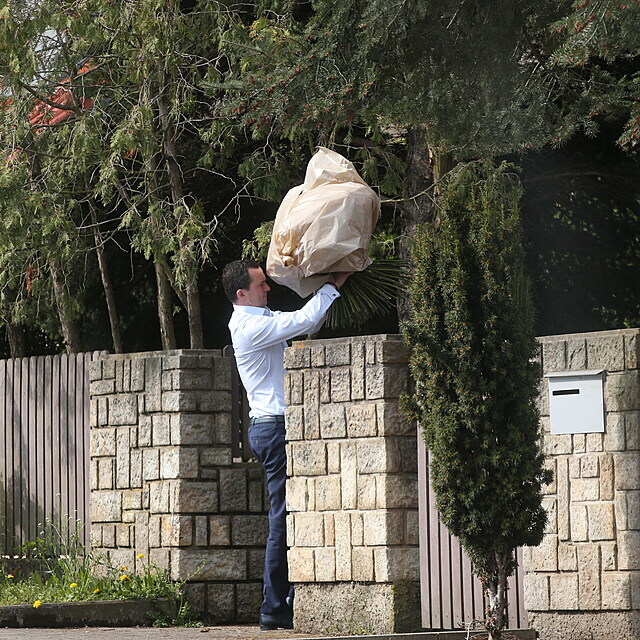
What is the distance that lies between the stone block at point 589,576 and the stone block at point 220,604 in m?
2.99

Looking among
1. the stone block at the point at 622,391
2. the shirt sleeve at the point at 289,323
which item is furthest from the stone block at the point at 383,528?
the stone block at the point at 622,391

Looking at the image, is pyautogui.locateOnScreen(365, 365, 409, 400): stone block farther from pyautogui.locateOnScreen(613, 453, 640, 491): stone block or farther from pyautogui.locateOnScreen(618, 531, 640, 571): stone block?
pyautogui.locateOnScreen(618, 531, 640, 571): stone block

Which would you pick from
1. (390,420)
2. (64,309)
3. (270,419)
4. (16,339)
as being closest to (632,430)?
(390,420)

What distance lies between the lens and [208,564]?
9.30 metres

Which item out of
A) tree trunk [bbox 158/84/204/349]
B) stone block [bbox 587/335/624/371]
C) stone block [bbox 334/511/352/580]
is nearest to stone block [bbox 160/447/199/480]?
stone block [bbox 334/511/352/580]

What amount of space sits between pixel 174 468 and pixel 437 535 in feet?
7.62

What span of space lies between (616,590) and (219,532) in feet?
10.6

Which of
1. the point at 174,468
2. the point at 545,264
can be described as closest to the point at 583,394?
the point at 174,468

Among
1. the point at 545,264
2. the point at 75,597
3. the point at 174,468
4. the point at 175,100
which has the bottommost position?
the point at 75,597

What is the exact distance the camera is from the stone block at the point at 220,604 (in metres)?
9.30

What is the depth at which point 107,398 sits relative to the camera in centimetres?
991

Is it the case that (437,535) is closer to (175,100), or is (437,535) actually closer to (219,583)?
(219,583)

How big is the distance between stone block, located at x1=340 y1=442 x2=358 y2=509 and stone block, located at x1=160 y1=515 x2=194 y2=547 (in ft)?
5.40

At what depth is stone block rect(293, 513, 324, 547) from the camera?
8172mm
